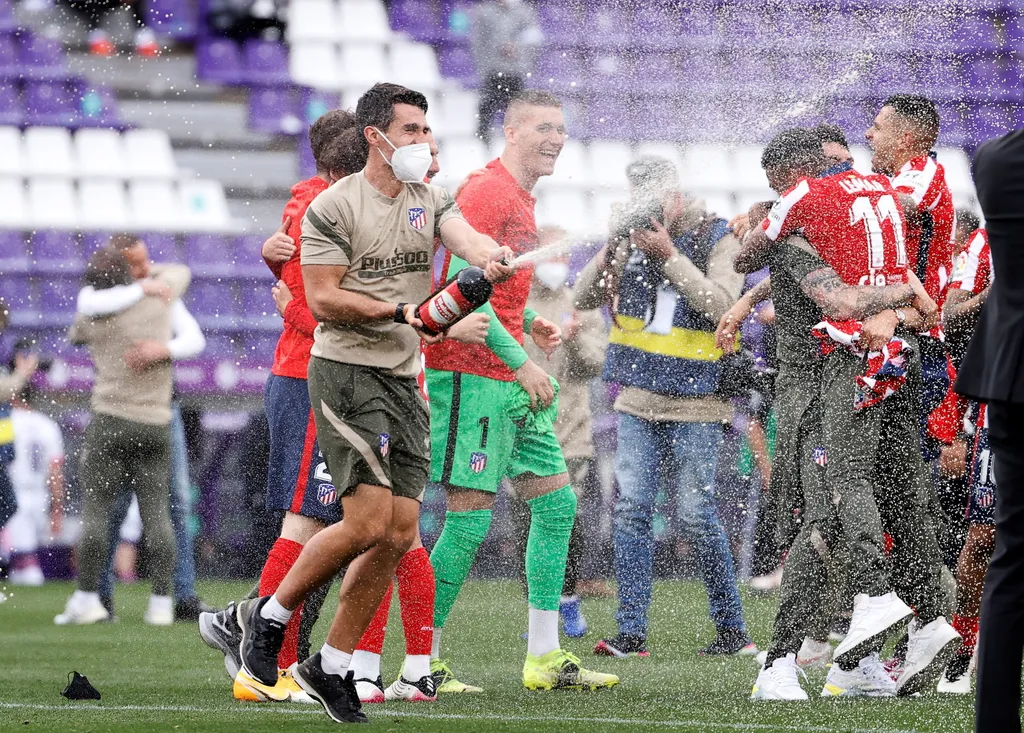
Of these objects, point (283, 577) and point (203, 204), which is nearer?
point (283, 577)

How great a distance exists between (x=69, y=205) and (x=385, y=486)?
366 inches

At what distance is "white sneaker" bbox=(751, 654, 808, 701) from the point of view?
5.04 meters

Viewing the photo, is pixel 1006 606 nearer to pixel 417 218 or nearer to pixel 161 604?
pixel 417 218

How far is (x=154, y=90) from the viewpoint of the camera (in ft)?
46.0

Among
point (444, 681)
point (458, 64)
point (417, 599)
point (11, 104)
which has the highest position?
point (458, 64)

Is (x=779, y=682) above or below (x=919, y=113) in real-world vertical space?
below

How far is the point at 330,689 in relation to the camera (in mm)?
4453

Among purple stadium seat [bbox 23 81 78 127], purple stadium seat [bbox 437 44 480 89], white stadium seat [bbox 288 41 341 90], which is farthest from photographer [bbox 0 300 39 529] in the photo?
purple stadium seat [bbox 437 44 480 89]

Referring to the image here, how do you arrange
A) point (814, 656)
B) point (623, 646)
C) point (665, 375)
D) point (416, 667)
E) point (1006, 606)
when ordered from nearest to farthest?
point (1006, 606) < point (416, 667) < point (814, 656) < point (623, 646) < point (665, 375)

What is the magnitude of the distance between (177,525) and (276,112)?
5.81m

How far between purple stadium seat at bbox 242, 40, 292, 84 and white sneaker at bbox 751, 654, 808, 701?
31.2ft

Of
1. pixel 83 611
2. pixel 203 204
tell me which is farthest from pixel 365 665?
pixel 203 204

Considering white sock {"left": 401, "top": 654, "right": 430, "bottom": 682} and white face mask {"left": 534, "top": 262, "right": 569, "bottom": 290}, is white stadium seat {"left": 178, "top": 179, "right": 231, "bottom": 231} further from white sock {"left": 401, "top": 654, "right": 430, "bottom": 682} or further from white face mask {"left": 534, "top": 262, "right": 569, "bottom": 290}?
white sock {"left": 401, "top": 654, "right": 430, "bottom": 682}

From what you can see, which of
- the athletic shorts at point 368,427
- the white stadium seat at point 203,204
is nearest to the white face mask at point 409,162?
the athletic shorts at point 368,427
